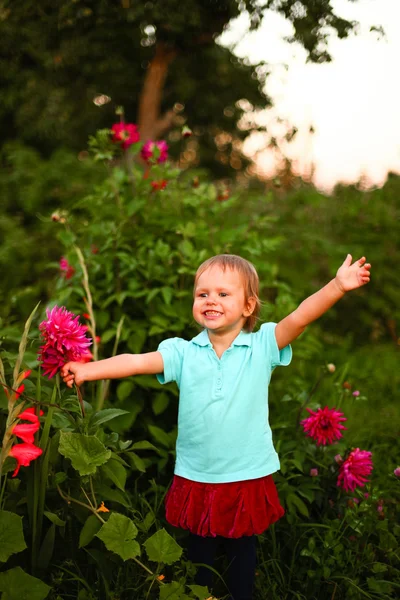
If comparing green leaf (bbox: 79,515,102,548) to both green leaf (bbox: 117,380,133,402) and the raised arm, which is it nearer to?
green leaf (bbox: 117,380,133,402)

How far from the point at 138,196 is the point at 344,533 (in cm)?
179

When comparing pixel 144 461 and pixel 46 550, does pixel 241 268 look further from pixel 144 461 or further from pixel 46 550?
pixel 46 550

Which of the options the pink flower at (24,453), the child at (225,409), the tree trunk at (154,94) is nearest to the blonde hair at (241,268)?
the child at (225,409)

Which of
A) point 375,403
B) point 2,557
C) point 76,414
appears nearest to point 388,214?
point 375,403

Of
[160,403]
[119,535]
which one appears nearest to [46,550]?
[119,535]

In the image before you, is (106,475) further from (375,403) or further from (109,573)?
(375,403)

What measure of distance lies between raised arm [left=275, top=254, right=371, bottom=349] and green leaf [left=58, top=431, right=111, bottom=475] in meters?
0.69

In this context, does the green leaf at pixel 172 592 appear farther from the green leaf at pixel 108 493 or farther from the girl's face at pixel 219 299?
the girl's face at pixel 219 299

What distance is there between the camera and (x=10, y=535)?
5.32 feet

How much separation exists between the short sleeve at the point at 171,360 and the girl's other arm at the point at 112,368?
0.7 inches

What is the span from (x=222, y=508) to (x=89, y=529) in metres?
0.41

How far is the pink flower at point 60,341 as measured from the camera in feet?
5.66

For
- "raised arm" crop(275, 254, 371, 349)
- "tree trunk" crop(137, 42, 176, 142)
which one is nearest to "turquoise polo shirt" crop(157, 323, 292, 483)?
"raised arm" crop(275, 254, 371, 349)

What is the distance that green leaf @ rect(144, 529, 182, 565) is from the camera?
5.68 feet
